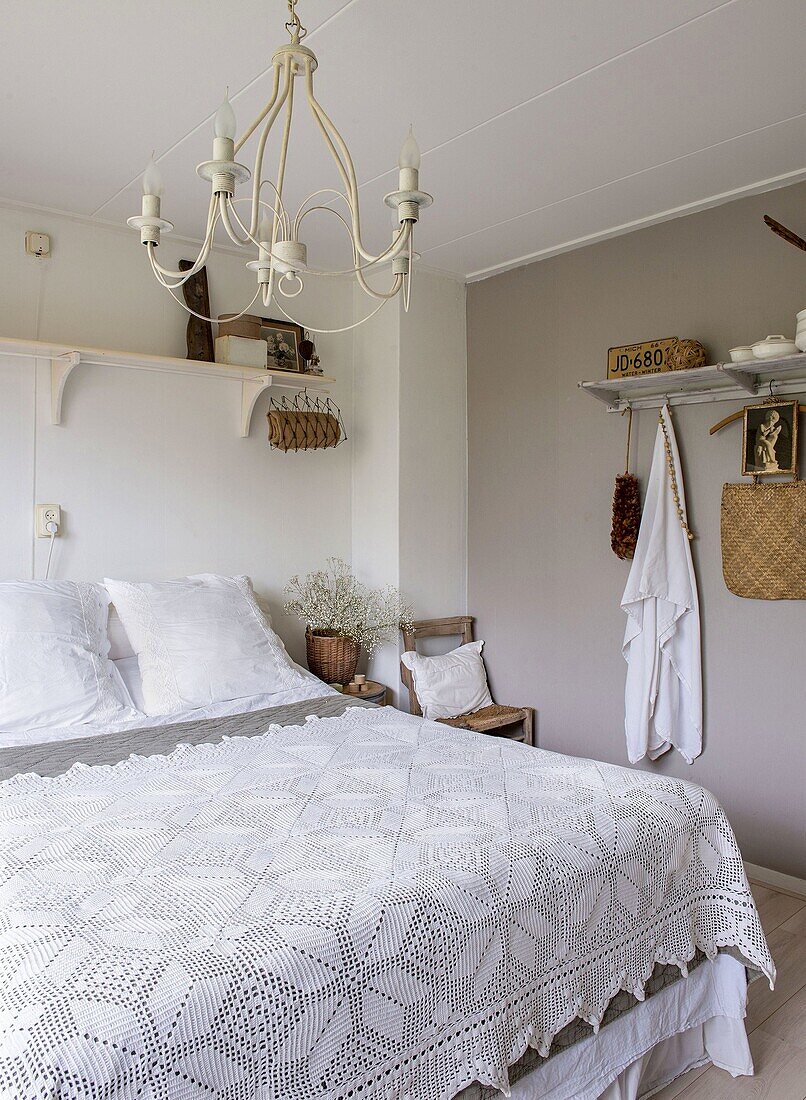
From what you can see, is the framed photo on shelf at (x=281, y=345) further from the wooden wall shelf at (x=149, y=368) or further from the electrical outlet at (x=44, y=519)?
the electrical outlet at (x=44, y=519)

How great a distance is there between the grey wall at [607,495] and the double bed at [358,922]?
112 centimetres

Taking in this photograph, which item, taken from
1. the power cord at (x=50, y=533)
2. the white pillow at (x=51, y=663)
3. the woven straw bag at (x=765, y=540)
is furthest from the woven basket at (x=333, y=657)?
the woven straw bag at (x=765, y=540)

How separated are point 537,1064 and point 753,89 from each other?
245 cm

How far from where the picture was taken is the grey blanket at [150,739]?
7.02ft

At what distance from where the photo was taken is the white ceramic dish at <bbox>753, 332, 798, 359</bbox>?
2622 mm

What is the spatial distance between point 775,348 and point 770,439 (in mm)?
354

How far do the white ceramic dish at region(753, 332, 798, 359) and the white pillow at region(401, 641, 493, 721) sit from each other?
72.0 inches

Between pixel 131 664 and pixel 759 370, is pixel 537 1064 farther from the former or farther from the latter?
pixel 759 370

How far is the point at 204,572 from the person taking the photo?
3457 millimetres

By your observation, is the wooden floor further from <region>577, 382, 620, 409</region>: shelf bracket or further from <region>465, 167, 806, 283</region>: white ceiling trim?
<region>465, 167, 806, 283</region>: white ceiling trim

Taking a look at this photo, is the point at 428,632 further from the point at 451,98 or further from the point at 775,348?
the point at 451,98

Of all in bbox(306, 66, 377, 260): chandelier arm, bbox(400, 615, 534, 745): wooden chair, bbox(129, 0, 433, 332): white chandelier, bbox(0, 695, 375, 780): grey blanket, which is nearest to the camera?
bbox(129, 0, 433, 332): white chandelier

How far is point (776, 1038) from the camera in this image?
2.11 meters

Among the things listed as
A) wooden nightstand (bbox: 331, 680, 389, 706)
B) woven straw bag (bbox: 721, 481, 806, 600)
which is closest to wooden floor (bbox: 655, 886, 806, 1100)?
woven straw bag (bbox: 721, 481, 806, 600)
